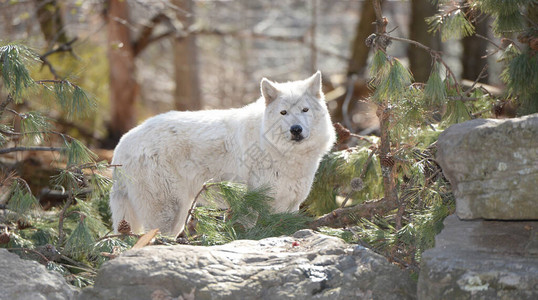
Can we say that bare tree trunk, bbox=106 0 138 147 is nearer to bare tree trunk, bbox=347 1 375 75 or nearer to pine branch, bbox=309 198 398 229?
bare tree trunk, bbox=347 1 375 75

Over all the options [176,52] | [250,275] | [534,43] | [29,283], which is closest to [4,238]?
[29,283]

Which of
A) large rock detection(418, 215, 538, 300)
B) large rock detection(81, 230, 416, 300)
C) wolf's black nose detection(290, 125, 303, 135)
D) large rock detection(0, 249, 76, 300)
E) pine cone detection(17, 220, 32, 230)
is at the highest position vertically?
wolf's black nose detection(290, 125, 303, 135)

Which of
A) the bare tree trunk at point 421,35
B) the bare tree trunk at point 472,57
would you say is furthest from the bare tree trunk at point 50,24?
the bare tree trunk at point 472,57

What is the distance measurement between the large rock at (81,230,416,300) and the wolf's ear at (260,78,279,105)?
2473mm

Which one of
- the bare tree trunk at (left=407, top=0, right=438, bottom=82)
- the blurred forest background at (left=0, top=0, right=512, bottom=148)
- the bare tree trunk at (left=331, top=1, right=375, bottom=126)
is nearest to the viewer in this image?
the blurred forest background at (left=0, top=0, right=512, bottom=148)

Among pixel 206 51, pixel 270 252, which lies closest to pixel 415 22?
pixel 206 51

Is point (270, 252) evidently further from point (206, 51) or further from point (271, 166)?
point (206, 51)

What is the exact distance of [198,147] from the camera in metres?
6.14

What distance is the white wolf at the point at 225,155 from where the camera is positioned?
5.89m

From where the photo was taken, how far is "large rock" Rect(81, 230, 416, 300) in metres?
3.34

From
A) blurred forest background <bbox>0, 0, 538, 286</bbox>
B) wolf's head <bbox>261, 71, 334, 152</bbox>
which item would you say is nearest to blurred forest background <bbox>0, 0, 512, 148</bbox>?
blurred forest background <bbox>0, 0, 538, 286</bbox>

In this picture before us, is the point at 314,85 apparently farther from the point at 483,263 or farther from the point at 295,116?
the point at 483,263

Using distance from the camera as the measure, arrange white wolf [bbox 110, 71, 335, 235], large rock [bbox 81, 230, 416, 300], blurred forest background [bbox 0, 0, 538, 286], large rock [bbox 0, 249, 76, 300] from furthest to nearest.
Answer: white wolf [bbox 110, 71, 335, 235]
blurred forest background [bbox 0, 0, 538, 286]
large rock [bbox 0, 249, 76, 300]
large rock [bbox 81, 230, 416, 300]

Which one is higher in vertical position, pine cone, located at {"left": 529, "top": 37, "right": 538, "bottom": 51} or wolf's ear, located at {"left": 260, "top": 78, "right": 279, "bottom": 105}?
pine cone, located at {"left": 529, "top": 37, "right": 538, "bottom": 51}
